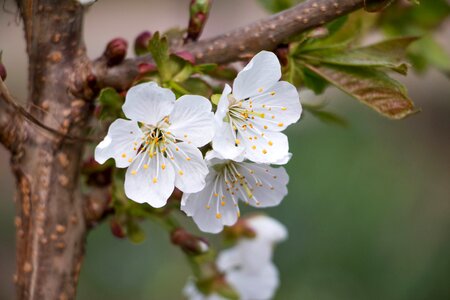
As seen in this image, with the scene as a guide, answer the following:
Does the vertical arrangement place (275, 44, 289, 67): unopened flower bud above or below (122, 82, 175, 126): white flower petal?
below

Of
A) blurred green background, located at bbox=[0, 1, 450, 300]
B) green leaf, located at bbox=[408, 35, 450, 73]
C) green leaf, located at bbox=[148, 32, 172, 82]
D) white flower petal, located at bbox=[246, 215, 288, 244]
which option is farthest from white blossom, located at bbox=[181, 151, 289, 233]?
blurred green background, located at bbox=[0, 1, 450, 300]

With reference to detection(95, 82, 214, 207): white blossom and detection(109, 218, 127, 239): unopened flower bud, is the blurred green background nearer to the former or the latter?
detection(109, 218, 127, 239): unopened flower bud

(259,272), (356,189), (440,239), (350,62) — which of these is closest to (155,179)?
(350,62)

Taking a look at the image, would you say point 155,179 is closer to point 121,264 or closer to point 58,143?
point 58,143

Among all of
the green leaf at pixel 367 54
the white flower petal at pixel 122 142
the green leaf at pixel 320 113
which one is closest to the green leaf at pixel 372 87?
the green leaf at pixel 367 54

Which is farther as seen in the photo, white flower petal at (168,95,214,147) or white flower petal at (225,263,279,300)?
white flower petal at (225,263,279,300)

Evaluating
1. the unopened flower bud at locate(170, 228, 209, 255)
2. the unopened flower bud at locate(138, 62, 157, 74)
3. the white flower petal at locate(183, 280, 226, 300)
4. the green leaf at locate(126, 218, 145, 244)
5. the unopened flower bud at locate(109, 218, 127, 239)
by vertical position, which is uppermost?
the unopened flower bud at locate(138, 62, 157, 74)

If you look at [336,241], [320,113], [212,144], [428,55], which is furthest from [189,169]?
[336,241]

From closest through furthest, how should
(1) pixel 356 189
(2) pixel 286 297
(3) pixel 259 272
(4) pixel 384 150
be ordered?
(3) pixel 259 272
(2) pixel 286 297
(1) pixel 356 189
(4) pixel 384 150
